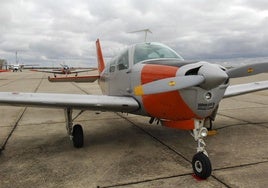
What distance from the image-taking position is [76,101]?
5.09 m

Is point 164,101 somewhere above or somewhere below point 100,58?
below

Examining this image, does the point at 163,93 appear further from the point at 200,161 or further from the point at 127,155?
the point at 127,155

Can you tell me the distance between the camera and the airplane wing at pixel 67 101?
4.96 m

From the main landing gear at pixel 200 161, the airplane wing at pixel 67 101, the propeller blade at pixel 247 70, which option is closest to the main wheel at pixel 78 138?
the airplane wing at pixel 67 101

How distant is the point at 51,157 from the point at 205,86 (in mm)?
2901

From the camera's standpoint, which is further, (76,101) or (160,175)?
(76,101)

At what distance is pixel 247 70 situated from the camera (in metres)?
4.42

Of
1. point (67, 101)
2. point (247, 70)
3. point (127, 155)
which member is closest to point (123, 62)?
point (67, 101)

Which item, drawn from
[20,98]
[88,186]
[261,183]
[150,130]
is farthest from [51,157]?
[261,183]

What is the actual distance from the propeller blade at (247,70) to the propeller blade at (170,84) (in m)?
0.86


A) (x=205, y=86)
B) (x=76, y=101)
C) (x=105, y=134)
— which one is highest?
(x=205, y=86)

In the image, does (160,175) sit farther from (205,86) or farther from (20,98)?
(20,98)

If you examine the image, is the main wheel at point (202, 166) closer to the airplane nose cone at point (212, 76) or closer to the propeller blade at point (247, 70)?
the airplane nose cone at point (212, 76)

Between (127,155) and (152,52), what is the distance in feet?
6.58
